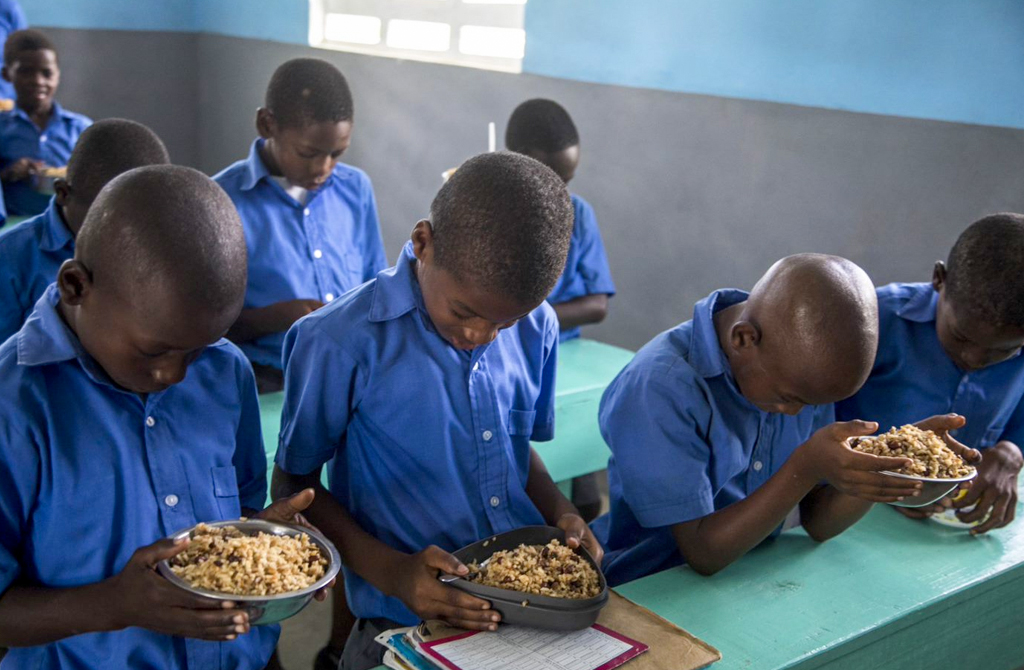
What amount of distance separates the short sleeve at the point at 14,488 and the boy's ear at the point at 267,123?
1639 millimetres

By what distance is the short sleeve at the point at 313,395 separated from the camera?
60.6 inches

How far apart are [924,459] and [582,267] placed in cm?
183

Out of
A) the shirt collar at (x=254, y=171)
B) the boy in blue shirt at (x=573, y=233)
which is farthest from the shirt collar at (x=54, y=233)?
the boy in blue shirt at (x=573, y=233)

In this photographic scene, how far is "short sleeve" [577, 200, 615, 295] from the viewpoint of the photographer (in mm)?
3334

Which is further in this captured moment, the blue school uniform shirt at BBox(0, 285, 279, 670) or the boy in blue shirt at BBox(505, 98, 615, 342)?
the boy in blue shirt at BBox(505, 98, 615, 342)

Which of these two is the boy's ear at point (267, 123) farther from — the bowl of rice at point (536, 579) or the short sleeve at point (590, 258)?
the bowl of rice at point (536, 579)

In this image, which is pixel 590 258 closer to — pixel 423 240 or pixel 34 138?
pixel 423 240

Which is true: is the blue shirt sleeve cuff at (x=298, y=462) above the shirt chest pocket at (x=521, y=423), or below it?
below

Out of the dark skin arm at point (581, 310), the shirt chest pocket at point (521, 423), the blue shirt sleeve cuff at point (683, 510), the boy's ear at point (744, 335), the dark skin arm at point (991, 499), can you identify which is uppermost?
the boy's ear at point (744, 335)

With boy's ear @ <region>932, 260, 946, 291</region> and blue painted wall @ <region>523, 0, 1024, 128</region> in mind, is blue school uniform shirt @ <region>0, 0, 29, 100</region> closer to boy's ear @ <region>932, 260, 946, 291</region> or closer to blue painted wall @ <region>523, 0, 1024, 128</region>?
blue painted wall @ <region>523, 0, 1024, 128</region>

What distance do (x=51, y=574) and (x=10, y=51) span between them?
445 centimetres

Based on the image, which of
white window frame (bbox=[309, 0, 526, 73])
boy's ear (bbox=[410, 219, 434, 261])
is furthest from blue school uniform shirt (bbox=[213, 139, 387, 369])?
white window frame (bbox=[309, 0, 526, 73])

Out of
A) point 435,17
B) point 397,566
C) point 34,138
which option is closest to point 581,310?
point 397,566

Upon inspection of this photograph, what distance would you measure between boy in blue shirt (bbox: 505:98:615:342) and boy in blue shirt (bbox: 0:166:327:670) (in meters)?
2.05
